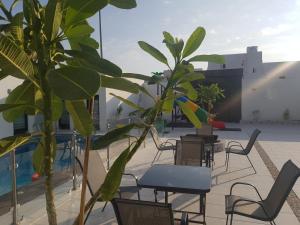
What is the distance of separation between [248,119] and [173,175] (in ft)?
54.3

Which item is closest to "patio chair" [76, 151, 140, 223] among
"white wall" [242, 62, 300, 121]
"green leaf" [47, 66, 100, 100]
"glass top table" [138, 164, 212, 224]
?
"glass top table" [138, 164, 212, 224]

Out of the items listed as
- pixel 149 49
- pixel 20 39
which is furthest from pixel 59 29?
pixel 149 49

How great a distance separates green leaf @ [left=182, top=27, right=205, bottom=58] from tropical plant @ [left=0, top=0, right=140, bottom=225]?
341 mm

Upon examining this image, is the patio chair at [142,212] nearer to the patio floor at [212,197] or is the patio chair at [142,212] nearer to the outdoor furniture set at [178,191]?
the outdoor furniture set at [178,191]

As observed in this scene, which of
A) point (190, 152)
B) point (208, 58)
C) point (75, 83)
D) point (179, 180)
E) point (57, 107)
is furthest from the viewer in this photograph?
A: point (190, 152)

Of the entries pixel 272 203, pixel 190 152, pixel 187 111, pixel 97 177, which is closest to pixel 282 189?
pixel 272 203

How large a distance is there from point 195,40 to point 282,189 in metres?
2.89

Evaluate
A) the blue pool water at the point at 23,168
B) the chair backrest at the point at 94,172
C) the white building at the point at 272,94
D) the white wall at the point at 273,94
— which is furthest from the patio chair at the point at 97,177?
the white wall at the point at 273,94

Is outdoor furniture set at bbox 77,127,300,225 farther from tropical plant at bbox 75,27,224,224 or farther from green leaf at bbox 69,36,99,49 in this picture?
green leaf at bbox 69,36,99,49

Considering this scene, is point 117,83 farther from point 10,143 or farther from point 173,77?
point 10,143

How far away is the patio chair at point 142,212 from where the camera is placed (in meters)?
2.37

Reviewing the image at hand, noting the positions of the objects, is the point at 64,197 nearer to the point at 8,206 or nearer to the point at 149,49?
the point at 8,206

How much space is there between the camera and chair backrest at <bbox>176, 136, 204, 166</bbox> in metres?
5.70

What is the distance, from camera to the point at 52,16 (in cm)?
97
